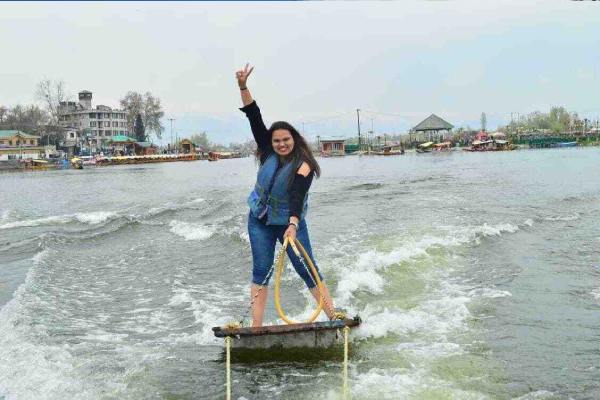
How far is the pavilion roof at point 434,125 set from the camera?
122m

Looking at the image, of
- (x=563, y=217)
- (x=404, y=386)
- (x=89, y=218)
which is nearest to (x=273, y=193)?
(x=404, y=386)

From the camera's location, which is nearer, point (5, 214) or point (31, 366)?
point (31, 366)

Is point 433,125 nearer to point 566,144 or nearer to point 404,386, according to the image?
point 566,144

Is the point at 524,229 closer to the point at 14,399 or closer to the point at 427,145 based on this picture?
the point at 14,399

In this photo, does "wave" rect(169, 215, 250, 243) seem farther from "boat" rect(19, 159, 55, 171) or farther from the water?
"boat" rect(19, 159, 55, 171)

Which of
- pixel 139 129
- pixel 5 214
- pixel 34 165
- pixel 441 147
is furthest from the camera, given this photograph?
pixel 139 129

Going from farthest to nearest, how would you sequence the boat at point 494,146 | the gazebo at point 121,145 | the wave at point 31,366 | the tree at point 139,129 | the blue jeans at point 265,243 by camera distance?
1. the tree at point 139,129
2. the gazebo at point 121,145
3. the boat at point 494,146
4. the blue jeans at point 265,243
5. the wave at point 31,366

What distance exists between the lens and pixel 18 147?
104938 mm

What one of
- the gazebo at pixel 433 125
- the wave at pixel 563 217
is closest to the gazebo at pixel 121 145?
the gazebo at pixel 433 125

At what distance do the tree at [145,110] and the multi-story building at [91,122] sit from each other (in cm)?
453

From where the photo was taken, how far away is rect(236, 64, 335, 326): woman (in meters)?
5.32

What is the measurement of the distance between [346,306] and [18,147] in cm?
11113

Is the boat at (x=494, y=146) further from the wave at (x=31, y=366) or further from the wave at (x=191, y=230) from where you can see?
the wave at (x=31, y=366)

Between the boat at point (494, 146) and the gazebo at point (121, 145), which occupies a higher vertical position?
the gazebo at point (121, 145)
